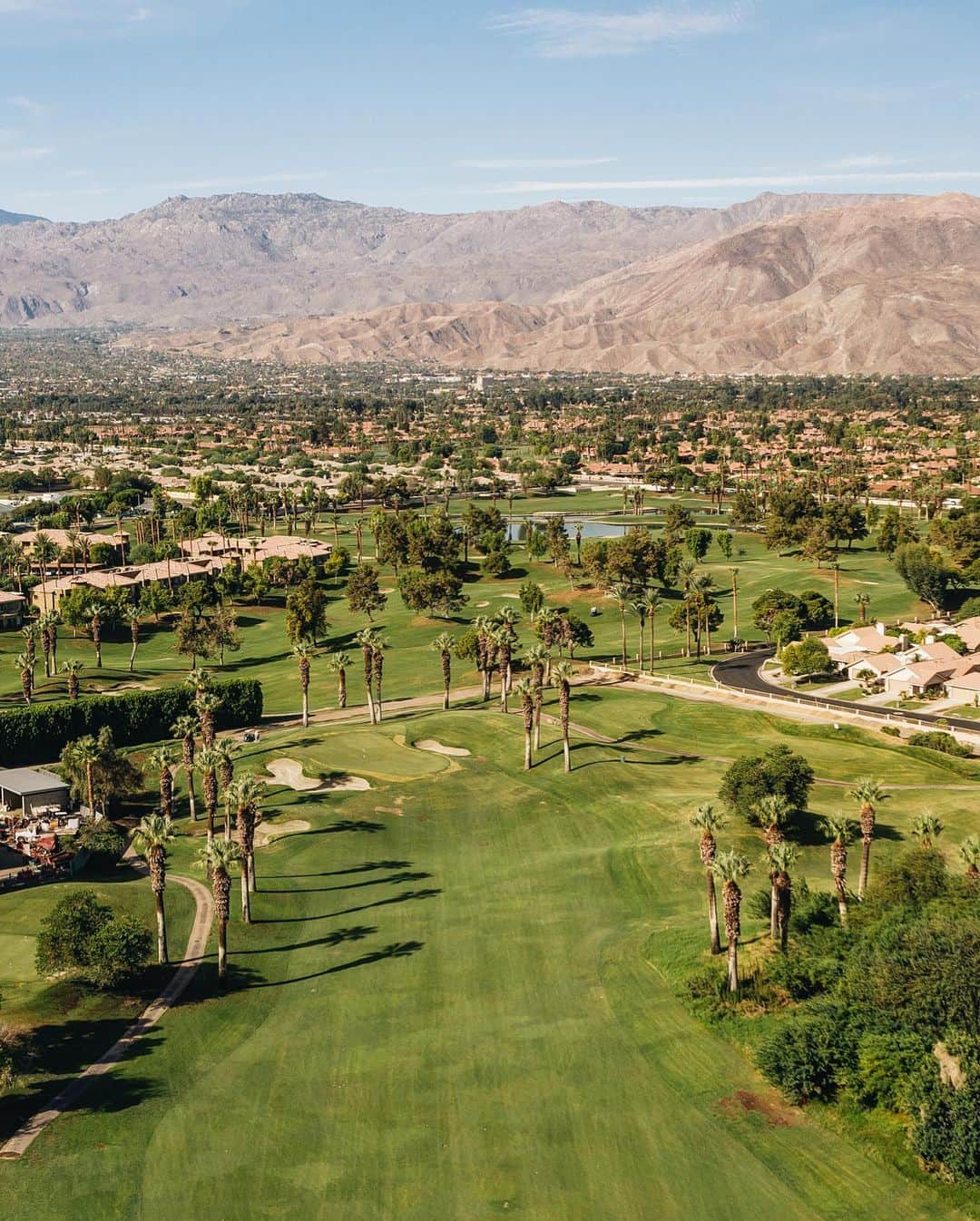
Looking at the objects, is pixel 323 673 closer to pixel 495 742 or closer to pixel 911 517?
pixel 495 742

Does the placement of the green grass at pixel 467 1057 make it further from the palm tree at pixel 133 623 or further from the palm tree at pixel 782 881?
the palm tree at pixel 133 623

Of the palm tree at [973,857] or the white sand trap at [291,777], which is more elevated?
the palm tree at [973,857]

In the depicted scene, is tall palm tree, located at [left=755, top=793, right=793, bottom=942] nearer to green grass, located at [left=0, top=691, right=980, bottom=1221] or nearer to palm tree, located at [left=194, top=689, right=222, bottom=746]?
green grass, located at [left=0, top=691, right=980, bottom=1221]

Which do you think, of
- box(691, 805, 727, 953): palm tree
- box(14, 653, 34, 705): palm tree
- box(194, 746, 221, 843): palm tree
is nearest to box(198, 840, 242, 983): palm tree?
box(194, 746, 221, 843): palm tree

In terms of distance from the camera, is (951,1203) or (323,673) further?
(323,673)

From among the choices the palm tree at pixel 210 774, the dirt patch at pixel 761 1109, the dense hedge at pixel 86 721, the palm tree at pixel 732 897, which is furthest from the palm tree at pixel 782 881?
the dense hedge at pixel 86 721

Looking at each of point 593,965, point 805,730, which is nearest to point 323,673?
point 805,730

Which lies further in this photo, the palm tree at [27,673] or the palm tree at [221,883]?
the palm tree at [27,673]
